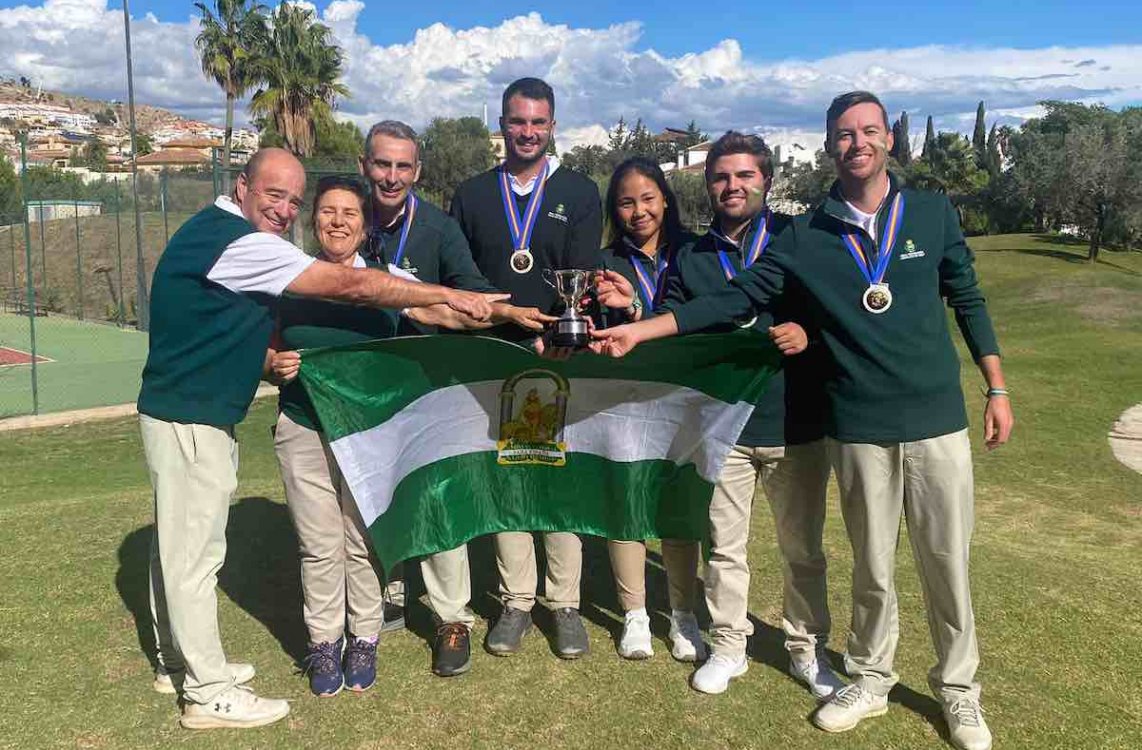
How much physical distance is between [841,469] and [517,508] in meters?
1.56

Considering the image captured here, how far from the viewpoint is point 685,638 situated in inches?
172

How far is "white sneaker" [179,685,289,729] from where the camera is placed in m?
3.73

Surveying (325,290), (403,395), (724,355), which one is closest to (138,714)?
(403,395)

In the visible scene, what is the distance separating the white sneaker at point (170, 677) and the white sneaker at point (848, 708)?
250 cm

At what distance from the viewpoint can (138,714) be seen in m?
3.81

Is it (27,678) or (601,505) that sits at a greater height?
(601,505)

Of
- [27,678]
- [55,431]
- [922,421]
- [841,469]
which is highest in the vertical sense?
[922,421]

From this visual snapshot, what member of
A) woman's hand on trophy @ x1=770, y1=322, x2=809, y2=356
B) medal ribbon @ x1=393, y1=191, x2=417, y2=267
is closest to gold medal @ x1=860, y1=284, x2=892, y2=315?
woman's hand on trophy @ x1=770, y1=322, x2=809, y2=356

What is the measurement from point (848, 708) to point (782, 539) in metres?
0.75

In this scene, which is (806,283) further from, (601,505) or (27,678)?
(27,678)

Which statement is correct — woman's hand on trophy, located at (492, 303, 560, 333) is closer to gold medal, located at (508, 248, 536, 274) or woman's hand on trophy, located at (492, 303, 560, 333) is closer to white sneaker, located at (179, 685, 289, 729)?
gold medal, located at (508, 248, 536, 274)

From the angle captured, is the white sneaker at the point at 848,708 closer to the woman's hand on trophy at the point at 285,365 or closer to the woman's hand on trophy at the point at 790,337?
the woman's hand on trophy at the point at 790,337

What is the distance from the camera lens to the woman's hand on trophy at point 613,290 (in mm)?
3973

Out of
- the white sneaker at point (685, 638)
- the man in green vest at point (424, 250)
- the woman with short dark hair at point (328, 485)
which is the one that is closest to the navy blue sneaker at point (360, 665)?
the woman with short dark hair at point (328, 485)
